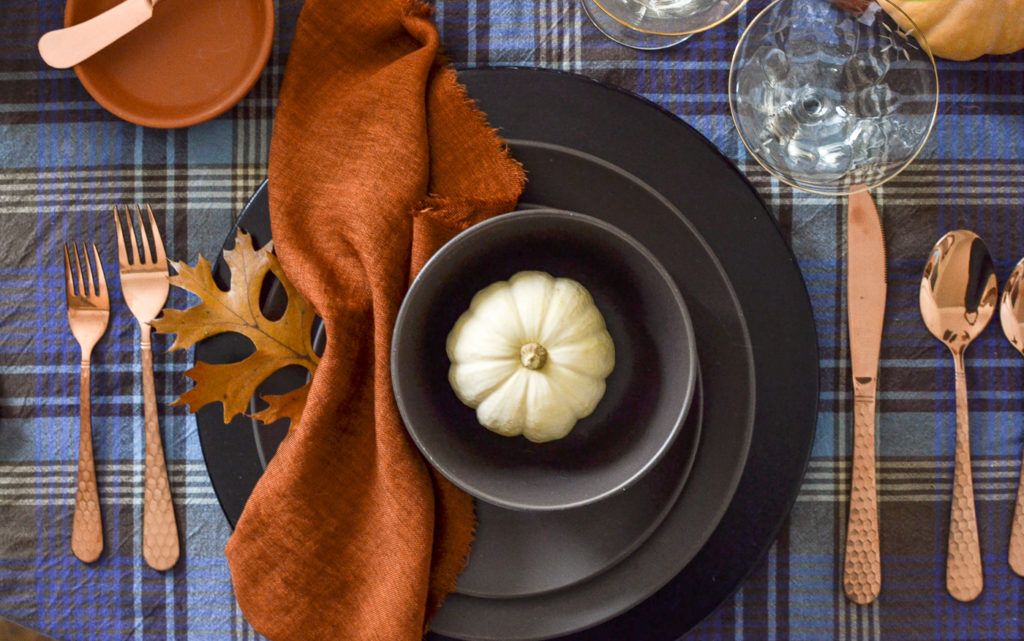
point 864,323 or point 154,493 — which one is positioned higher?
point 864,323

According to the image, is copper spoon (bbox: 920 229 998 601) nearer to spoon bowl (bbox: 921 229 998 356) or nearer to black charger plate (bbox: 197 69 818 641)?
spoon bowl (bbox: 921 229 998 356)

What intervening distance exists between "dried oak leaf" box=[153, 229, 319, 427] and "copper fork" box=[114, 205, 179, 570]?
11 centimetres

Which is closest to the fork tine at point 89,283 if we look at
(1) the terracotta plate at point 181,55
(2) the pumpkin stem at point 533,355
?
(1) the terracotta plate at point 181,55

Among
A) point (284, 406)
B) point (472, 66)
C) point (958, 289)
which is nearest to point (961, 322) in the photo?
point (958, 289)

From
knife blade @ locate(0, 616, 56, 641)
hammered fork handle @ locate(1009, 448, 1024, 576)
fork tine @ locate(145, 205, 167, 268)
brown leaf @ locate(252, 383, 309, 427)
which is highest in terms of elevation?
fork tine @ locate(145, 205, 167, 268)

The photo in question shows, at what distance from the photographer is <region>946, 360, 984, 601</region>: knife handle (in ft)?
2.59

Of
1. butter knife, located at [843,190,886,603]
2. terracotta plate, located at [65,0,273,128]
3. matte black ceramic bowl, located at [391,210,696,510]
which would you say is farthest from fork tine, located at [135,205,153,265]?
butter knife, located at [843,190,886,603]

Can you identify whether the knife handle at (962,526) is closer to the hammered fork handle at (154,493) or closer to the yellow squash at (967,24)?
the yellow squash at (967,24)

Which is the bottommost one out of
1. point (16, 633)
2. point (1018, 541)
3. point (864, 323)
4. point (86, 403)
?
point (16, 633)

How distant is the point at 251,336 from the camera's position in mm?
708

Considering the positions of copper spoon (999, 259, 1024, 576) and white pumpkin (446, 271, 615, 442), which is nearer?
white pumpkin (446, 271, 615, 442)

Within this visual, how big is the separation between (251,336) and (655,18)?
1.64ft

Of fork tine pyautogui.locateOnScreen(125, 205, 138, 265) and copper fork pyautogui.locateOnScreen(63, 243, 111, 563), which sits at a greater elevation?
fork tine pyautogui.locateOnScreen(125, 205, 138, 265)

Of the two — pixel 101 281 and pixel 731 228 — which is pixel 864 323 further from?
pixel 101 281
